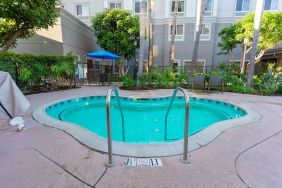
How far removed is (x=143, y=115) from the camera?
6324 mm

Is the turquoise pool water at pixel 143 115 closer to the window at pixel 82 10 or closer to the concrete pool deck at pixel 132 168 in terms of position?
the concrete pool deck at pixel 132 168

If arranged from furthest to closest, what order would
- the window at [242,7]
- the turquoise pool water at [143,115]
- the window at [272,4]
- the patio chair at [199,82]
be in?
the window at [242,7] → the window at [272,4] → the patio chair at [199,82] → the turquoise pool water at [143,115]

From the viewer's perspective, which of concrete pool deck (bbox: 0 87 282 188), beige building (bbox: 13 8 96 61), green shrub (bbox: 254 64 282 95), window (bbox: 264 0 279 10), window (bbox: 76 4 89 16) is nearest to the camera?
concrete pool deck (bbox: 0 87 282 188)

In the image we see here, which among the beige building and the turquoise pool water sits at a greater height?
the beige building

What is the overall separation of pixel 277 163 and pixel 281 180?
1.38 ft

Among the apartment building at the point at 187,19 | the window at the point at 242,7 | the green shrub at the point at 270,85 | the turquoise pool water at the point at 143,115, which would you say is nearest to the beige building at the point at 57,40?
the apartment building at the point at 187,19

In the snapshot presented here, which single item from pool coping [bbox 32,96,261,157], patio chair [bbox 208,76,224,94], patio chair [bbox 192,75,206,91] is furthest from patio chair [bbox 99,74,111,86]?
pool coping [bbox 32,96,261,157]

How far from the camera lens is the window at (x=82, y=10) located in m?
17.5

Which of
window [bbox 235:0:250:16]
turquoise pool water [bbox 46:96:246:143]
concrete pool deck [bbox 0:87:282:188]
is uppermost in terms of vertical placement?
window [bbox 235:0:250:16]

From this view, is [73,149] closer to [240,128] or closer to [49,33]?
[240,128]

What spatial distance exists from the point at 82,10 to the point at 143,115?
15.9 meters

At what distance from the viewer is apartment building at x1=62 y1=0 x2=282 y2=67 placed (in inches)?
600

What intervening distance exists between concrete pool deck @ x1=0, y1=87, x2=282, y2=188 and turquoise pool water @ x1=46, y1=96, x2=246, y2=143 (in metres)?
1.69

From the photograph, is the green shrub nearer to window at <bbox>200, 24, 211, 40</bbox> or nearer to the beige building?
window at <bbox>200, 24, 211, 40</bbox>
